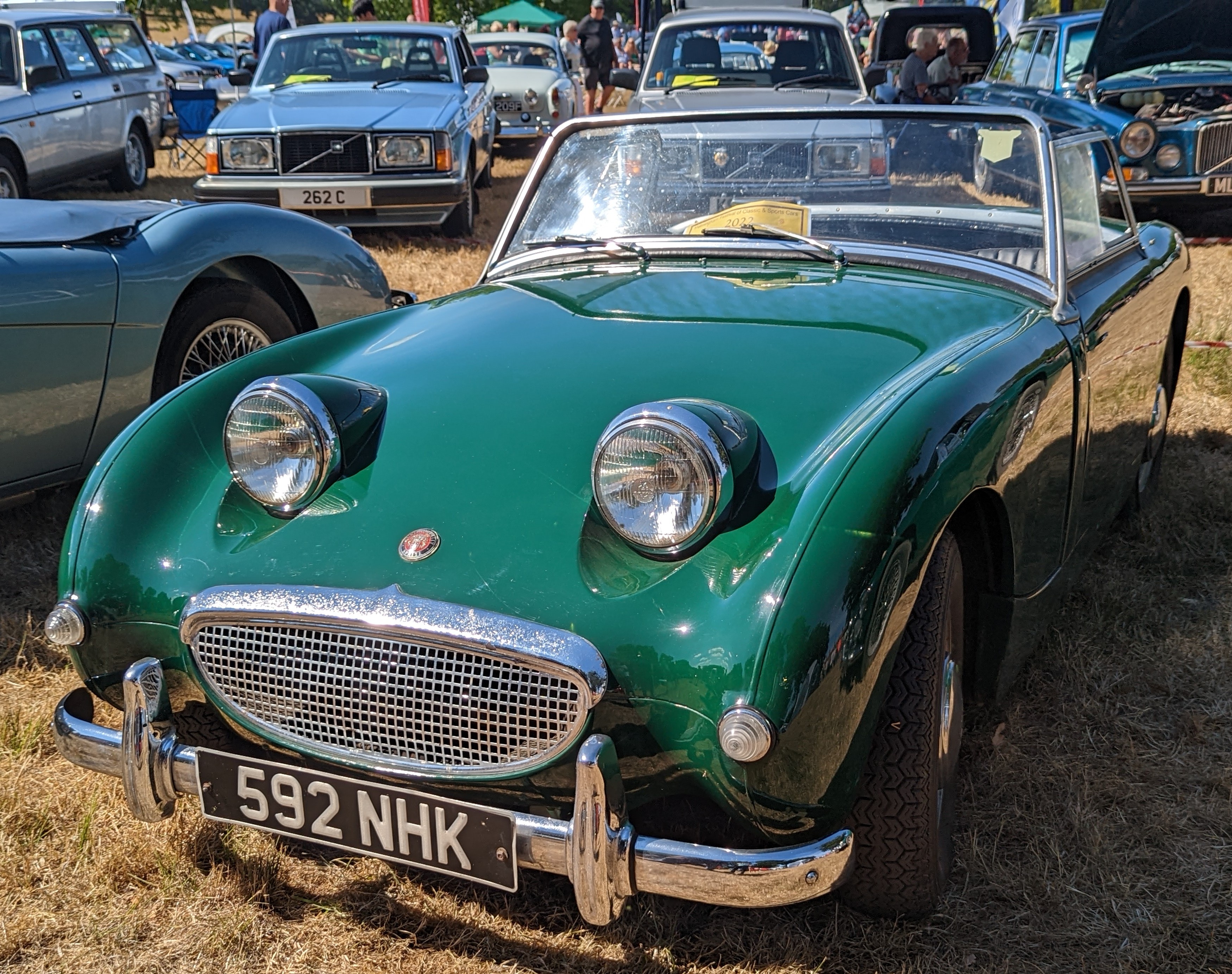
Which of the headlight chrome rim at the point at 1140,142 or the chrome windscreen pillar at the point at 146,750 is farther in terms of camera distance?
the headlight chrome rim at the point at 1140,142

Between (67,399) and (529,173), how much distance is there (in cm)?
151

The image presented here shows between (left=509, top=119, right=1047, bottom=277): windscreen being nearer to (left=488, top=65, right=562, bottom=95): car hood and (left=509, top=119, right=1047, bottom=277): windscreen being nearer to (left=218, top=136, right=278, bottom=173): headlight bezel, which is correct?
(left=218, top=136, right=278, bottom=173): headlight bezel

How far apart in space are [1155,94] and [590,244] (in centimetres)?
690

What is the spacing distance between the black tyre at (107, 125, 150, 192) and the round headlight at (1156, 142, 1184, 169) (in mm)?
8747

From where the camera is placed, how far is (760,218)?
10.4 feet

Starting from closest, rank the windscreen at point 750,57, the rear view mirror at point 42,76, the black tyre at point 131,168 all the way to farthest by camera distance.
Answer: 1. the windscreen at point 750,57
2. the rear view mirror at point 42,76
3. the black tyre at point 131,168

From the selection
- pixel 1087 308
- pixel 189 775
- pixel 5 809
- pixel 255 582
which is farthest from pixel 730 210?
pixel 5 809

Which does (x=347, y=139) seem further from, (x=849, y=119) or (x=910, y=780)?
(x=910, y=780)

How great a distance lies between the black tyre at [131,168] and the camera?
439 inches

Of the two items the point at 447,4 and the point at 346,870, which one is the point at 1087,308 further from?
the point at 447,4

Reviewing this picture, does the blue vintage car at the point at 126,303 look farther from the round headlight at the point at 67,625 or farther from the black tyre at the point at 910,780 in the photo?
the black tyre at the point at 910,780

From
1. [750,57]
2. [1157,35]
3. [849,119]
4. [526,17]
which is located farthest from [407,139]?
[526,17]

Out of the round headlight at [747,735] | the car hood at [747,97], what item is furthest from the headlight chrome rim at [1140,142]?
Result: the round headlight at [747,735]

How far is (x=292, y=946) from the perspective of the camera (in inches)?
87.0
